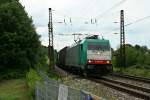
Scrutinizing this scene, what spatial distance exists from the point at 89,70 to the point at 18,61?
797 centimetres

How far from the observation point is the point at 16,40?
137 ft

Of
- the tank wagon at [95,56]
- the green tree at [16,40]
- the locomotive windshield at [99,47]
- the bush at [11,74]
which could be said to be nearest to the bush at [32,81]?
the tank wagon at [95,56]

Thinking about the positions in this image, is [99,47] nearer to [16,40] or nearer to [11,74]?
[11,74]

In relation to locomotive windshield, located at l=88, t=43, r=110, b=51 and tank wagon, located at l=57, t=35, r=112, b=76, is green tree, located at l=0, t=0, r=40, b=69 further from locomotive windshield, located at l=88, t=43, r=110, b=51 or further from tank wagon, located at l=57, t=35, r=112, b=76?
locomotive windshield, located at l=88, t=43, r=110, b=51

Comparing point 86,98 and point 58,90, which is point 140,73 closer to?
point 58,90

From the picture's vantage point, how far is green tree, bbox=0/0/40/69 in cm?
4109

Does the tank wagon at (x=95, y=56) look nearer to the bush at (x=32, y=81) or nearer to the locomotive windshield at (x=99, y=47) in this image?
the locomotive windshield at (x=99, y=47)

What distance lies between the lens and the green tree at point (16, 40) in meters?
41.1

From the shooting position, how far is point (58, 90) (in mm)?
11391

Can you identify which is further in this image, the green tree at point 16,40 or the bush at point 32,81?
the green tree at point 16,40

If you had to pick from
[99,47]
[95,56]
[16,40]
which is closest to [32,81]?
[95,56]

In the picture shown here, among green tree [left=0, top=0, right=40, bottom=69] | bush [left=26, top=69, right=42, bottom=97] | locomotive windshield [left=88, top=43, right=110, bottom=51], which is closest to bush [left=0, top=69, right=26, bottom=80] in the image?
green tree [left=0, top=0, right=40, bottom=69]

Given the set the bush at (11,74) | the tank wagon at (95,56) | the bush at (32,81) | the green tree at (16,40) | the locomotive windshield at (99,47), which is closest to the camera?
the bush at (32,81)

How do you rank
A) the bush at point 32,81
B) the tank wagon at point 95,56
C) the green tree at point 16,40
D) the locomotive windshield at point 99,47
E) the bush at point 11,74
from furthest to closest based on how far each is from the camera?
1. the green tree at point 16,40
2. the bush at point 11,74
3. the locomotive windshield at point 99,47
4. the tank wagon at point 95,56
5. the bush at point 32,81
